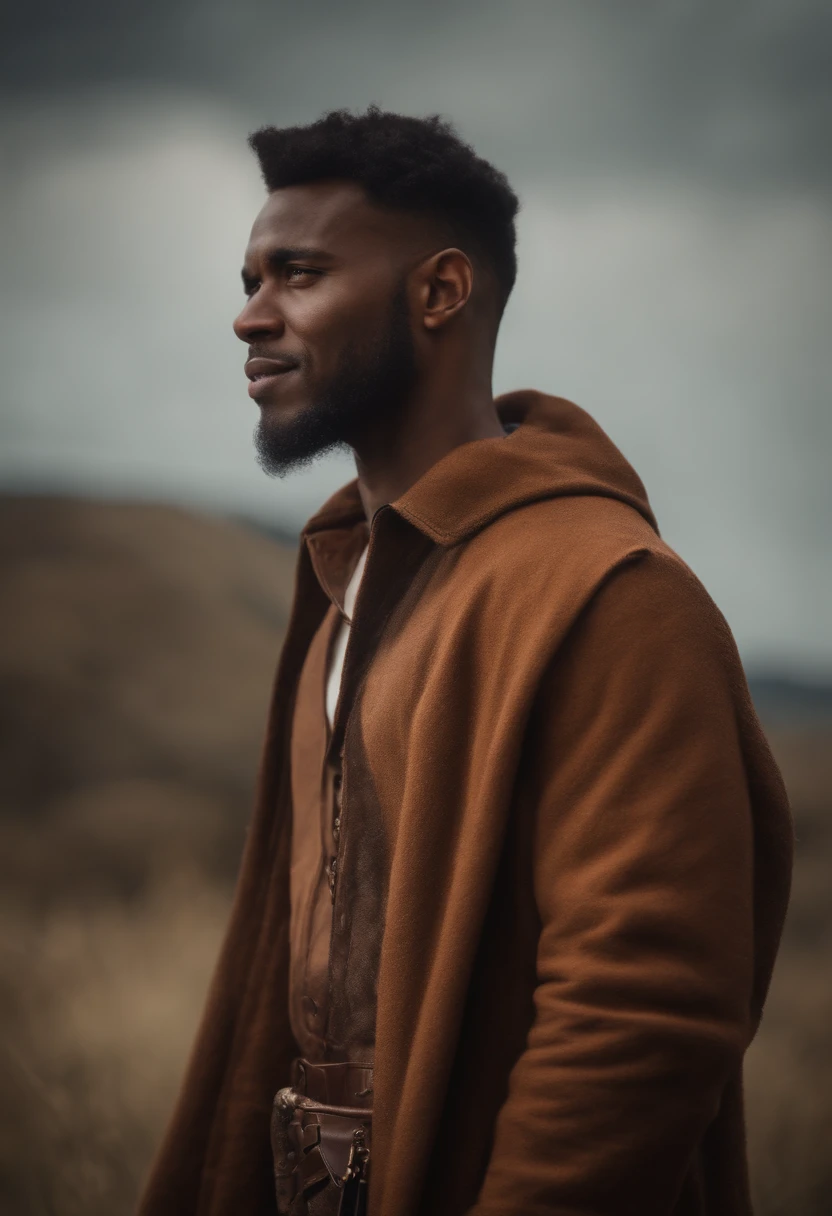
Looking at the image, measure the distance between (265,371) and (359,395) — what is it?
10 centimetres

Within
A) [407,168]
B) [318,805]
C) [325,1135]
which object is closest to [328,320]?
[407,168]

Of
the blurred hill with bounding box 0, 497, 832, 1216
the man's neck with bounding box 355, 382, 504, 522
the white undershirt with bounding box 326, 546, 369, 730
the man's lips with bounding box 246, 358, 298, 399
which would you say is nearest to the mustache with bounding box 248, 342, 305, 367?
the man's lips with bounding box 246, 358, 298, 399

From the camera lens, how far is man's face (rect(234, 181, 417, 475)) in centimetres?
110

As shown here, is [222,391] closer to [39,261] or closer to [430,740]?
[39,261]

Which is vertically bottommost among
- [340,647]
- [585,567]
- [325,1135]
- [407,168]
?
[325,1135]

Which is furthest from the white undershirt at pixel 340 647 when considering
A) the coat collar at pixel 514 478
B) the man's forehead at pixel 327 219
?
the man's forehead at pixel 327 219

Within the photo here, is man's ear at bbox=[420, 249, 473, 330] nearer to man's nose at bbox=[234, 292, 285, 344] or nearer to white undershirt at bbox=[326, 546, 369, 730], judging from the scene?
man's nose at bbox=[234, 292, 285, 344]

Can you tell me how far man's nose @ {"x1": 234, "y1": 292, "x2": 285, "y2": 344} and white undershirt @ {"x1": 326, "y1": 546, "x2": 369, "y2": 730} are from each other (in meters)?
0.24

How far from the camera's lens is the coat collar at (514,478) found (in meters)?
0.97

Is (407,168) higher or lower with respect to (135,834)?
higher

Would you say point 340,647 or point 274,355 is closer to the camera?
point 274,355

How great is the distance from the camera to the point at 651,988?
76cm

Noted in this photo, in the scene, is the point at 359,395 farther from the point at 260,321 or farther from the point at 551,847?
the point at 551,847

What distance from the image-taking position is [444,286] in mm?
1128
